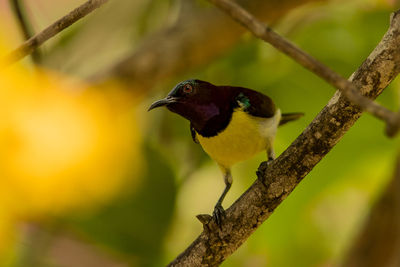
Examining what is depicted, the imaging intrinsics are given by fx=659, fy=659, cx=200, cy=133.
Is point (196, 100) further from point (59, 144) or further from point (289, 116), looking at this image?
point (59, 144)

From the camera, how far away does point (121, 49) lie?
2.36 metres

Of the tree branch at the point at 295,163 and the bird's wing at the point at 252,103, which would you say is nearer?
the tree branch at the point at 295,163

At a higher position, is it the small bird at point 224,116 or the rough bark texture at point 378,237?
the small bird at point 224,116

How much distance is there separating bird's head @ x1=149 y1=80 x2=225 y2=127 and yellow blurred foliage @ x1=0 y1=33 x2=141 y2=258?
0.45m

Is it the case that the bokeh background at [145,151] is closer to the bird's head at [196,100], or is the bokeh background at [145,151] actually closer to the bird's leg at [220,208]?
the bird's leg at [220,208]

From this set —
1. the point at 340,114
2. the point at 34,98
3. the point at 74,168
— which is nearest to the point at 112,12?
the point at 34,98

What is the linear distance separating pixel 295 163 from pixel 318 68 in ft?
1.71

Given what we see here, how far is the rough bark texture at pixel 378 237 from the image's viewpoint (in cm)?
197

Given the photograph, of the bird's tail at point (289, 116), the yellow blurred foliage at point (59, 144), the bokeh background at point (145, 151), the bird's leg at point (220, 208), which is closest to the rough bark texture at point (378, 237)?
the bokeh background at point (145, 151)

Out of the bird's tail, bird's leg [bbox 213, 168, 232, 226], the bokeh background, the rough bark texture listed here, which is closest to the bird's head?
bird's leg [bbox 213, 168, 232, 226]

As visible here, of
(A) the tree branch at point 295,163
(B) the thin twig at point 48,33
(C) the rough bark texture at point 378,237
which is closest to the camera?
(B) the thin twig at point 48,33

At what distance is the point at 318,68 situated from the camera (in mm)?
543

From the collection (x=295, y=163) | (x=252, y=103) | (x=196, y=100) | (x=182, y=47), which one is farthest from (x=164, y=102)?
(x=182, y=47)

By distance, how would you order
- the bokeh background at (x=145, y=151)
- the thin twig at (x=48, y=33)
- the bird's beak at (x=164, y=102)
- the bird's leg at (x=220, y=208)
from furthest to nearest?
1. the bokeh background at (x=145, y=151)
2. the bird's beak at (x=164, y=102)
3. the bird's leg at (x=220, y=208)
4. the thin twig at (x=48, y=33)
